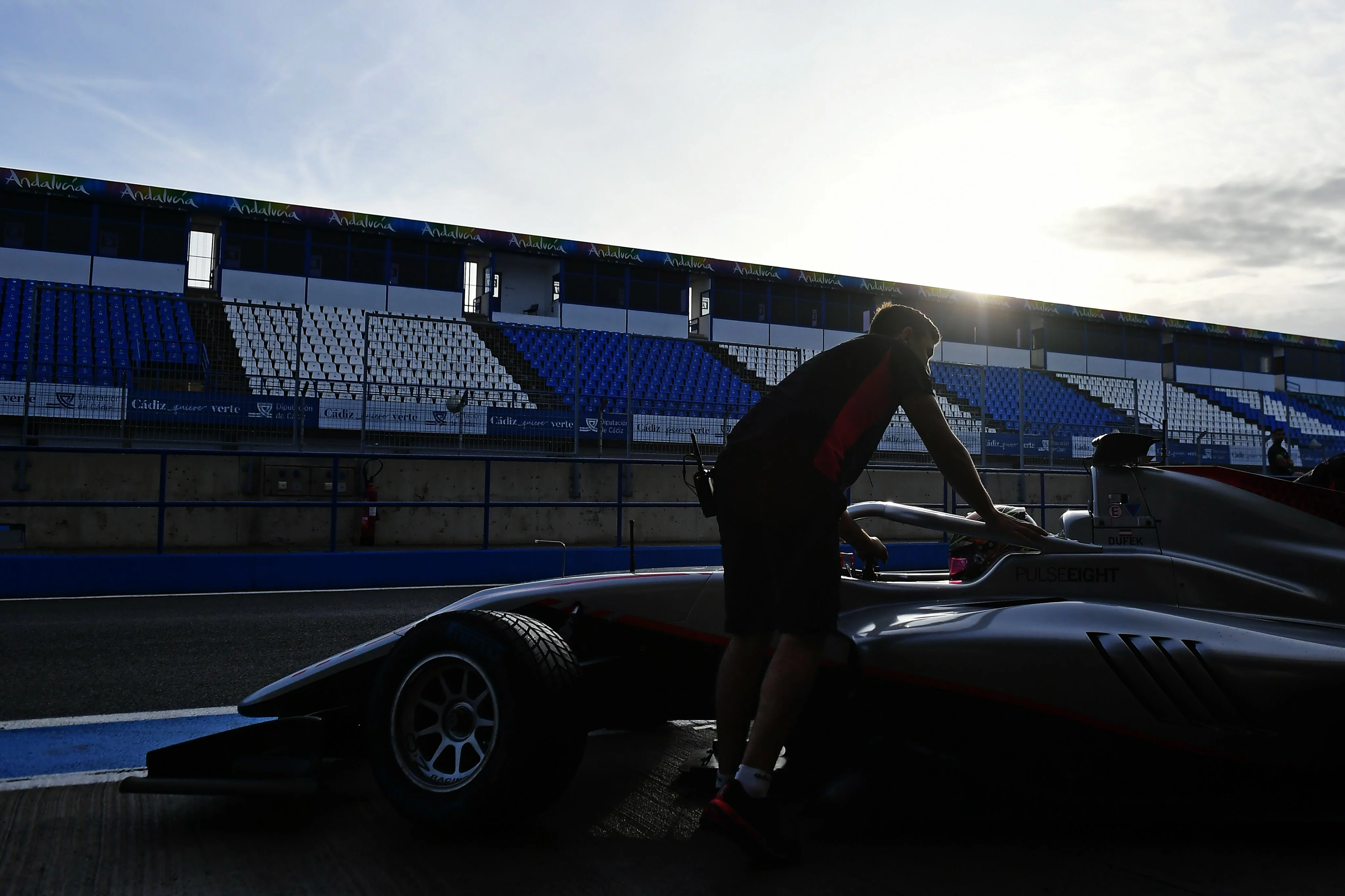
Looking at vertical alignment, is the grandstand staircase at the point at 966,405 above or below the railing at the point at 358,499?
A: above

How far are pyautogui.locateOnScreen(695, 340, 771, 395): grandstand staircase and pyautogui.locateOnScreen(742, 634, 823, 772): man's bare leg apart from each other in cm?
1103

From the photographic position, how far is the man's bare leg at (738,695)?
242cm

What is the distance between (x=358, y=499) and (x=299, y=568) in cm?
221

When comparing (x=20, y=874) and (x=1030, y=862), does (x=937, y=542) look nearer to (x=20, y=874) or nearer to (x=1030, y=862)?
(x=1030, y=862)

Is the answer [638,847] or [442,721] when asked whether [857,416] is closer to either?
[638,847]

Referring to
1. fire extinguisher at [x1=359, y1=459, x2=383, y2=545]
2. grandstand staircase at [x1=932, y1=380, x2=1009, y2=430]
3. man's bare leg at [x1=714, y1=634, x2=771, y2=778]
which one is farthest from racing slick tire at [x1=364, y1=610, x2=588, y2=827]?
grandstand staircase at [x1=932, y1=380, x2=1009, y2=430]

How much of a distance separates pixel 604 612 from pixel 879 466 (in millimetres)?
11479

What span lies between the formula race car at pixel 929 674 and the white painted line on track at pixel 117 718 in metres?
1.27

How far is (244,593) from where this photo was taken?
905 centimetres

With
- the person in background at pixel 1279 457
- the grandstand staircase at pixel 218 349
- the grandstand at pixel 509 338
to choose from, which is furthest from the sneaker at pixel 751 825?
the person in background at pixel 1279 457

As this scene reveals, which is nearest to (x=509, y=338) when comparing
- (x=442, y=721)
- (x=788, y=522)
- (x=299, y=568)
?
(x=299, y=568)

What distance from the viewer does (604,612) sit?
2.79 meters

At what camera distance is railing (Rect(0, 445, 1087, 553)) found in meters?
9.26

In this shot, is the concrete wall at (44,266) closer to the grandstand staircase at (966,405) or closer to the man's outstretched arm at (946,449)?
the grandstand staircase at (966,405)
